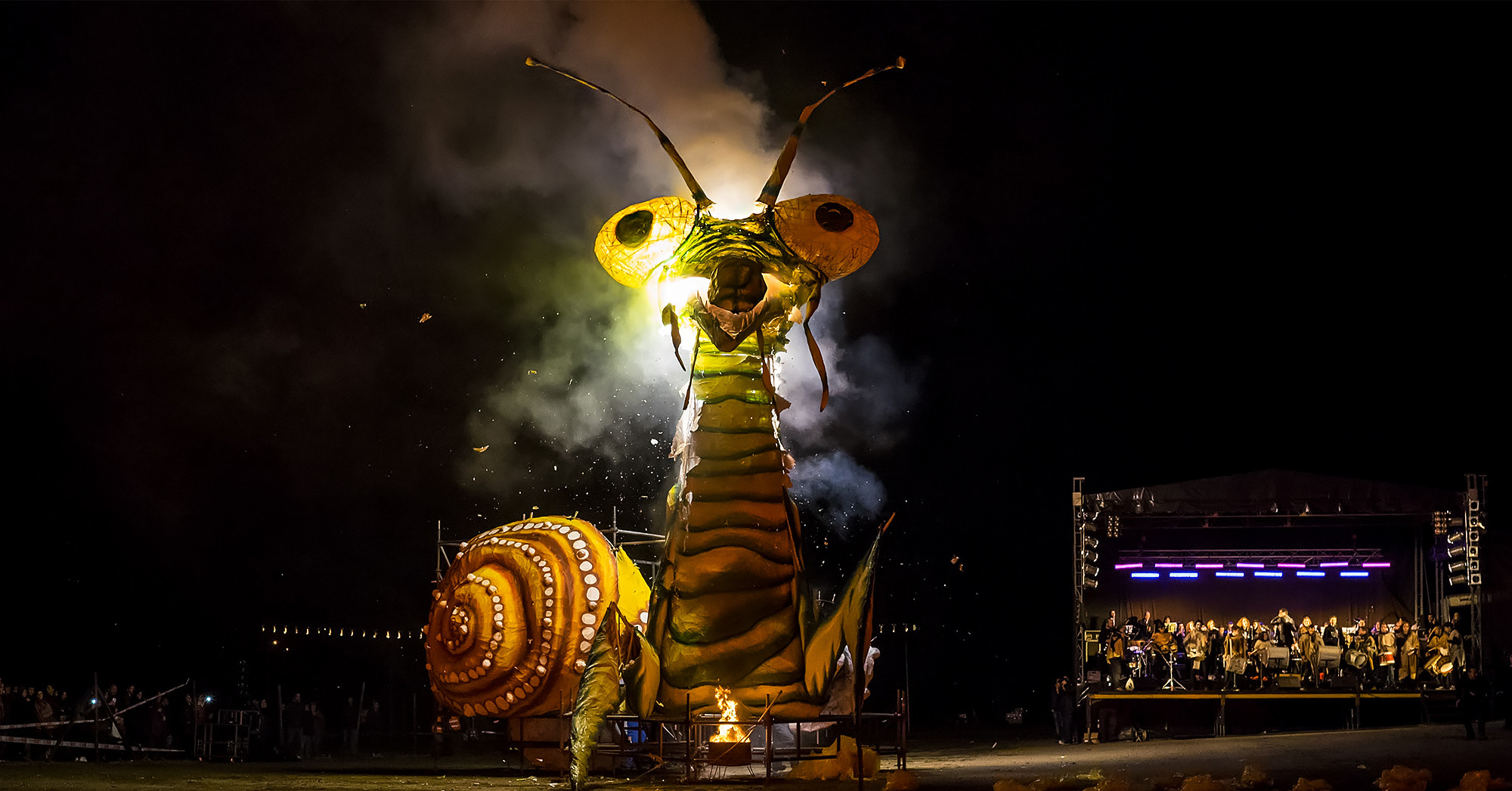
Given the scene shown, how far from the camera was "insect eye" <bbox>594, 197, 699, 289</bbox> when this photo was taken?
14.0 m

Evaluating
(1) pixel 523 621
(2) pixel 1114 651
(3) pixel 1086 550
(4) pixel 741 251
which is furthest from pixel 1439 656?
(1) pixel 523 621

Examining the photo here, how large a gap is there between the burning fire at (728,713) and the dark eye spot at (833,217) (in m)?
4.93

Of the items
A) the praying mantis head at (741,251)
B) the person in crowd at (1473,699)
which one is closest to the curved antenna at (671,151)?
the praying mantis head at (741,251)

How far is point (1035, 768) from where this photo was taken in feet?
49.9

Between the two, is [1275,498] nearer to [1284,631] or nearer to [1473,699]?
[1284,631]

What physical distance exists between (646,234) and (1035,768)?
7545 mm

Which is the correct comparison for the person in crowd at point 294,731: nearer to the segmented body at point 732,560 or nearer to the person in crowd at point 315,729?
the person in crowd at point 315,729

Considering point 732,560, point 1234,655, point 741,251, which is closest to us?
point 732,560

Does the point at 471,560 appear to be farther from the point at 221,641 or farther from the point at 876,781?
the point at 221,641

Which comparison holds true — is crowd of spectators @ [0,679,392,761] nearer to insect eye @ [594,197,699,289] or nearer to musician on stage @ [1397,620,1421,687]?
insect eye @ [594,197,699,289]

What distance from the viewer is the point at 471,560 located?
15945 mm

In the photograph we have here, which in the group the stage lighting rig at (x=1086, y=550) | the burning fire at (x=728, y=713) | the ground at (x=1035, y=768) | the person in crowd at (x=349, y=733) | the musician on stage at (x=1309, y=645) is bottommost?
the person in crowd at (x=349, y=733)

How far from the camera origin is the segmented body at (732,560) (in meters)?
12.9

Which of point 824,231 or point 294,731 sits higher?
point 824,231
